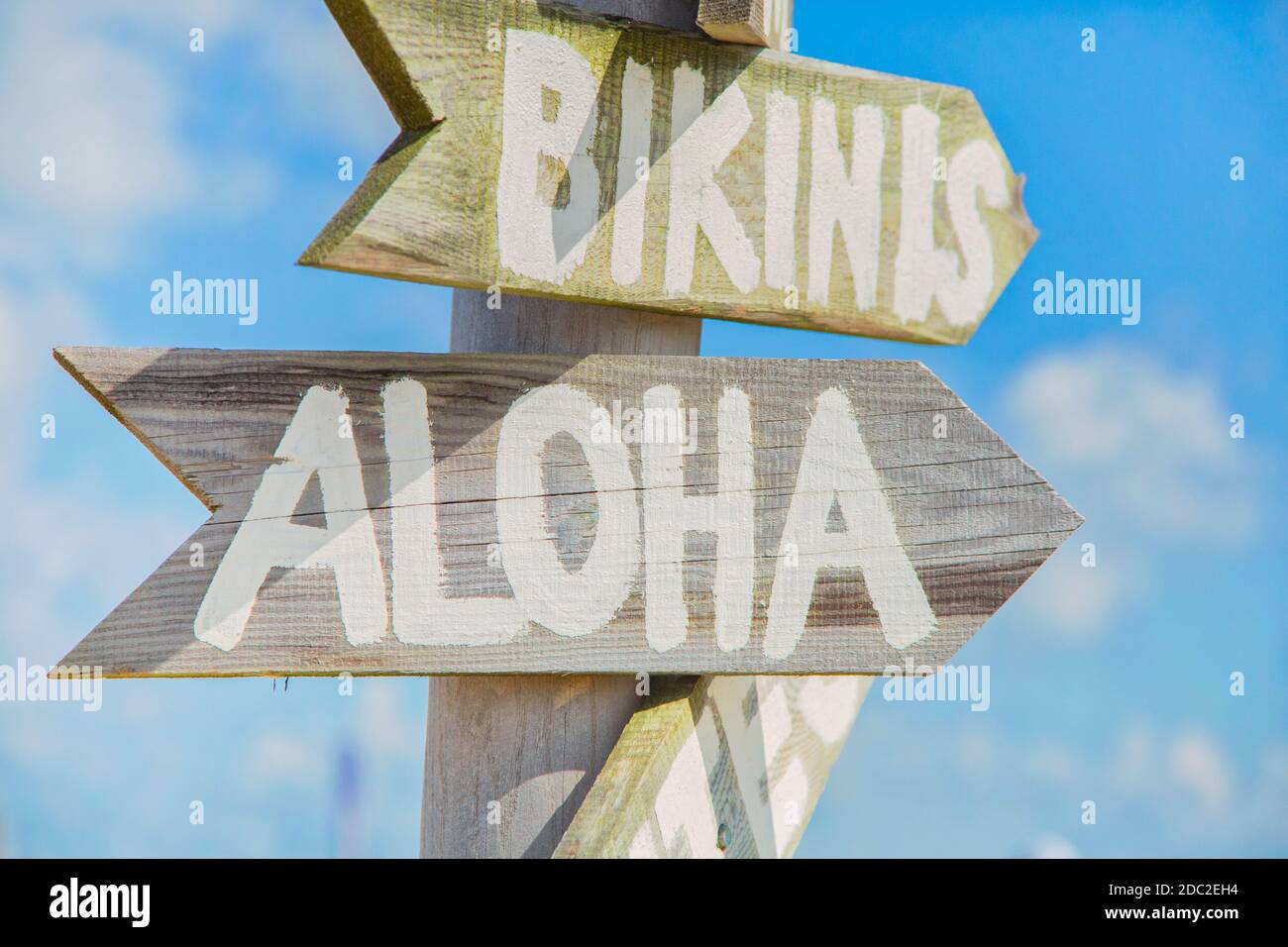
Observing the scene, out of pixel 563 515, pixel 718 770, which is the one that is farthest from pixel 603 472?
pixel 718 770

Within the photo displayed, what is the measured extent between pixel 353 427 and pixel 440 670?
317 mm

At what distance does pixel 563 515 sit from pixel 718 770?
421 mm

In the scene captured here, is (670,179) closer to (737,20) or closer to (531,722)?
(737,20)

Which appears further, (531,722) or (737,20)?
(531,722)

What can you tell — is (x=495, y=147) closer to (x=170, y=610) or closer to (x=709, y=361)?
(x=709, y=361)

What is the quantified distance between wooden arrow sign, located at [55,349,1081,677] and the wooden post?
0.30 feet

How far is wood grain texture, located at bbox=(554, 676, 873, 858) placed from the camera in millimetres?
1439

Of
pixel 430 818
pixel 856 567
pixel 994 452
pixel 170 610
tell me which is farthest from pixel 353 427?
pixel 994 452

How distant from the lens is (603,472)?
1490 mm

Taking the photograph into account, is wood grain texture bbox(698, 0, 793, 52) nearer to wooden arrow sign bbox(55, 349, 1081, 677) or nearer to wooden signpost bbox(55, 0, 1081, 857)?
wooden signpost bbox(55, 0, 1081, 857)

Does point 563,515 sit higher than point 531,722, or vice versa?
point 563,515

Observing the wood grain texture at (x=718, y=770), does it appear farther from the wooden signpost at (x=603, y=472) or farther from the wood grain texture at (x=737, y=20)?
the wood grain texture at (x=737, y=20)

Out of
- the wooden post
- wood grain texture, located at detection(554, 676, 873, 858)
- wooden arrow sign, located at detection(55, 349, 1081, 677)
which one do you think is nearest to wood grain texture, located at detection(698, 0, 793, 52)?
the wooden post

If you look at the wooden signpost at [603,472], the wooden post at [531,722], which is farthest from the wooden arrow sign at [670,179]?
the wooden post at [531,722]
